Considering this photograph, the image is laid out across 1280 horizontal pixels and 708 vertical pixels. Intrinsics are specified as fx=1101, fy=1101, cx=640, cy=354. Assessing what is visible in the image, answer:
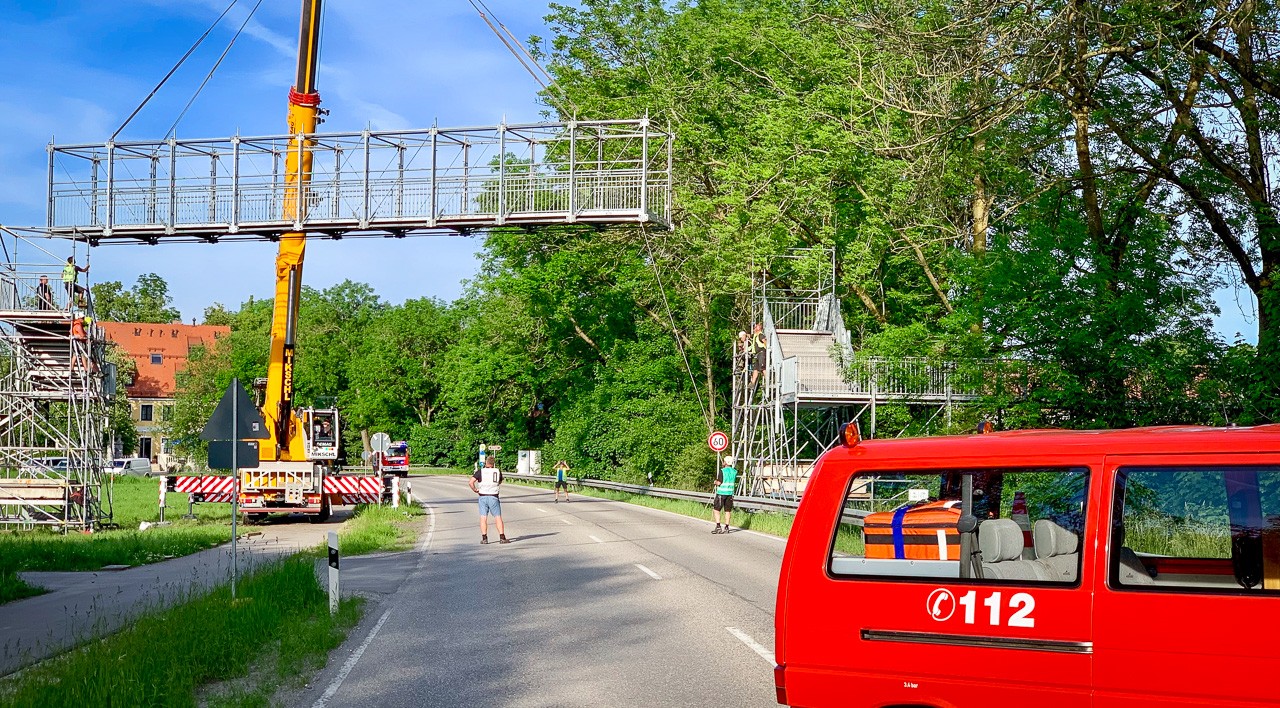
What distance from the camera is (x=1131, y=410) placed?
20516mm

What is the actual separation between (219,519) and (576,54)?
23612mm

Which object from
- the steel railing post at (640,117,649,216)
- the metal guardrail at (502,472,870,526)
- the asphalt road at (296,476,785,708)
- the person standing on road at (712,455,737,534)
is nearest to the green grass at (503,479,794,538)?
the metal guardrail at (502,472,870,526)

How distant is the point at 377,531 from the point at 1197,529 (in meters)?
19.2

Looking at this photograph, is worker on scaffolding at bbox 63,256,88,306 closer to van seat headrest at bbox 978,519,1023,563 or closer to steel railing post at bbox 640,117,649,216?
steel railing post at bbox 640,117,649,216

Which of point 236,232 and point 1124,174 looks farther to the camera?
point 236,232

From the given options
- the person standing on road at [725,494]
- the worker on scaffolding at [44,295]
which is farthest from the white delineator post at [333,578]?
the worker on scaffolding at [44,295]

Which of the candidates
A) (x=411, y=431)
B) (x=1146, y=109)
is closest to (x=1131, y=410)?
(x=1146, y=109)

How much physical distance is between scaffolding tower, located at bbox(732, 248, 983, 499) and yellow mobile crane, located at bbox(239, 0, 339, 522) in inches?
455

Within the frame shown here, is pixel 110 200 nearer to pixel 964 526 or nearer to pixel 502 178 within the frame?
pixel 502 178

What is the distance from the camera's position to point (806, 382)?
29.3 m

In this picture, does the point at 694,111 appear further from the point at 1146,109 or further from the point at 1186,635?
the point at 1186,635

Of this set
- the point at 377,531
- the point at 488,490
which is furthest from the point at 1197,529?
the point at 377,531

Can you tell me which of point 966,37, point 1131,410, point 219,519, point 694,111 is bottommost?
point 219,519

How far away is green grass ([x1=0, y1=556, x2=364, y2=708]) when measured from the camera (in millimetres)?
7383
